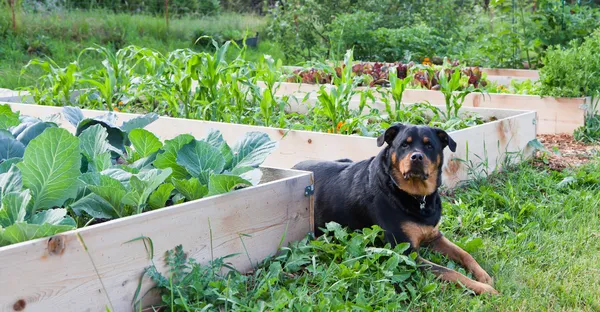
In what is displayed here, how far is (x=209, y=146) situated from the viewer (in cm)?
293

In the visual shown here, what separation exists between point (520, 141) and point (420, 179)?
2361 mm

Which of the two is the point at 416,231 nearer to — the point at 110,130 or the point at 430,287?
the point at 430,287

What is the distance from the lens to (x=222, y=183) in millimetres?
2740

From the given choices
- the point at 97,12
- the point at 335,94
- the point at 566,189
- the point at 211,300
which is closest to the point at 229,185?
the point at 211,300

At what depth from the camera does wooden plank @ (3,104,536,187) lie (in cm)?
437

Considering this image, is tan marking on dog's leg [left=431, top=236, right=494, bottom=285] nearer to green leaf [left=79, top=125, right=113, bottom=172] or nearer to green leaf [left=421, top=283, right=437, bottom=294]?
green leaf [left=421, top=283, right=437, bottom=294]

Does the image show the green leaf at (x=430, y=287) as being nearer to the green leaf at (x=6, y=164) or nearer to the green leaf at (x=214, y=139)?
the green leaf at (x=214, y=139)

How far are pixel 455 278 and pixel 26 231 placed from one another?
5.89ft

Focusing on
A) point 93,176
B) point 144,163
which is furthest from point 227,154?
point 93,176

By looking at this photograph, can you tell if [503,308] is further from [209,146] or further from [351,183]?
[209,146]

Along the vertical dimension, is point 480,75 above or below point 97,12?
below

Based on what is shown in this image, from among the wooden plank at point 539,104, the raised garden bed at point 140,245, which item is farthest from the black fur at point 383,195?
the wooden plank at point 539,104

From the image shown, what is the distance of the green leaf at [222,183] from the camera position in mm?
2712

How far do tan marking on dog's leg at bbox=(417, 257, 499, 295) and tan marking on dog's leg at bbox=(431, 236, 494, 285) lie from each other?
12cm
